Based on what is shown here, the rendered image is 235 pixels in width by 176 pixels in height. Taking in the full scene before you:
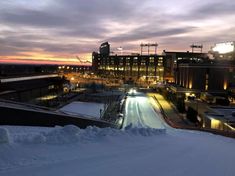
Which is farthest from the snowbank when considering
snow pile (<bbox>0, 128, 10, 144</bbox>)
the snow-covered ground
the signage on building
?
the signage on building

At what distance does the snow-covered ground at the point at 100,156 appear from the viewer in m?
5.88

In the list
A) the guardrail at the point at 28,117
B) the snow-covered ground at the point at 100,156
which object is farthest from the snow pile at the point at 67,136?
the guardrail at the point at 28,117

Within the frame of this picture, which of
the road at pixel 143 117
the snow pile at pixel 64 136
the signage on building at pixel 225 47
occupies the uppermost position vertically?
the signage on building at pixel 225 47

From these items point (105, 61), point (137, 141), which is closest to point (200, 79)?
point (137, 141)

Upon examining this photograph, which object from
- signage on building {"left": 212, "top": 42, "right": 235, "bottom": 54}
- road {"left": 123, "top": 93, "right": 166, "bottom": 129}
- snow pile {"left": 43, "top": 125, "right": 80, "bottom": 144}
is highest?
signage on building {"left": 212, "top": 42, "right": 235, "bottom": 54}

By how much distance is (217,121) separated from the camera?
97.5 ft

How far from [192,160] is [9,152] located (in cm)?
408

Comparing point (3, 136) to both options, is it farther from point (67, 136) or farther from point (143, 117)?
point (143, 117)

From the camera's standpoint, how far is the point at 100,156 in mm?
6906

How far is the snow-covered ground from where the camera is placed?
5.88 metres

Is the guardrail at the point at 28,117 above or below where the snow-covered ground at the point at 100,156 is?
above

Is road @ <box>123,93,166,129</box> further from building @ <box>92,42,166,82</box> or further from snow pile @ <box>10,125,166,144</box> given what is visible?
building @ <box>92,42,166,82</box>

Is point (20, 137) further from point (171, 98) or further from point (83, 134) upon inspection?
point (171, 98)

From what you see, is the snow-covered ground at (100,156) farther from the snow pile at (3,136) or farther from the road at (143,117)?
the road at (143,117)
